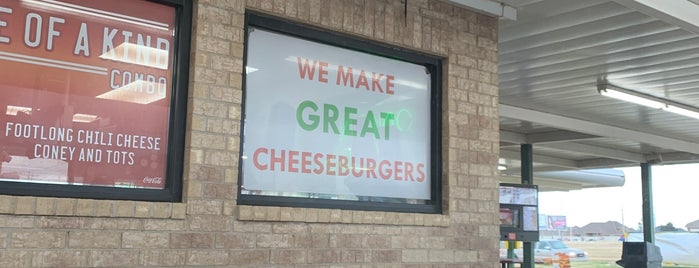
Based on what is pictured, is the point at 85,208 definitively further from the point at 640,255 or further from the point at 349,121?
the point at 640,255

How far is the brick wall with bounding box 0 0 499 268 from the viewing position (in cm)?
391

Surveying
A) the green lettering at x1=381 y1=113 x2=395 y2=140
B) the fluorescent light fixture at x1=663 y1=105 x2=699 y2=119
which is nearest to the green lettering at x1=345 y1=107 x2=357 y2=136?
the green lettering at x1=381 y1=113 x2=395 y2=140

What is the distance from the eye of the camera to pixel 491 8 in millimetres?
6012

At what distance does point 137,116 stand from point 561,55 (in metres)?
5.29

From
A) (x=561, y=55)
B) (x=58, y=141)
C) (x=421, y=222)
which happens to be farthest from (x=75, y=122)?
(x=561, y=55)

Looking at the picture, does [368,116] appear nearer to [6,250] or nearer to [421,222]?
[421,222]

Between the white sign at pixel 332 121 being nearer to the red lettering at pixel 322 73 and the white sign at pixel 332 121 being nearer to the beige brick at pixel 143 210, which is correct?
the red lettering at pixel 322 73

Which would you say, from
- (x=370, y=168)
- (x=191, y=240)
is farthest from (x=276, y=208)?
(x=370, y=168)

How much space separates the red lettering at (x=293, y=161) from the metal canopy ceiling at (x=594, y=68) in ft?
7.92

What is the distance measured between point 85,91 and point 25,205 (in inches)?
29.4

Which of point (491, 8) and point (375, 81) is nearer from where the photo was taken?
point (375, 81)

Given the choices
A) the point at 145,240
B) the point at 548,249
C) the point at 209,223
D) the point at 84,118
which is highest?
the point at 84,118

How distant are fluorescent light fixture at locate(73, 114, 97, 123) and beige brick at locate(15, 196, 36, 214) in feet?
1.73

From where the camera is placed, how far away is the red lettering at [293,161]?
194 inches
